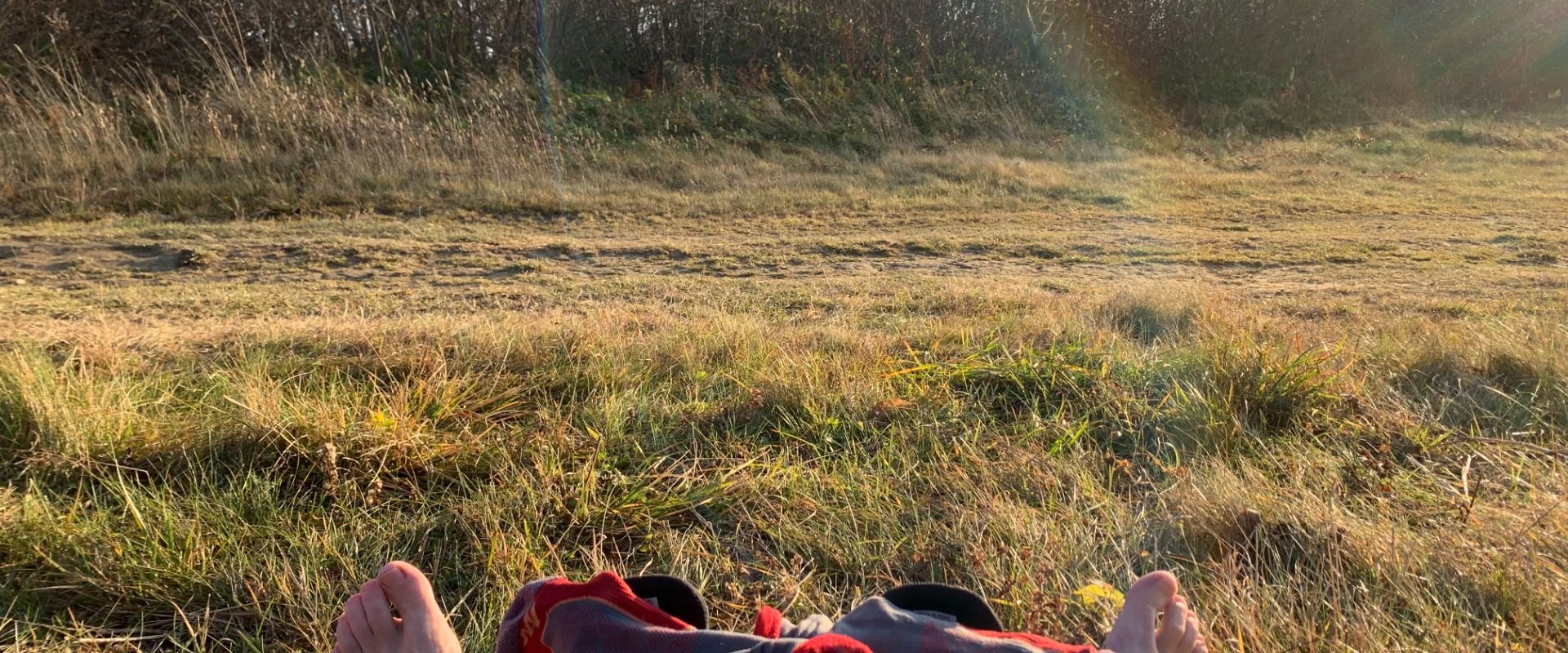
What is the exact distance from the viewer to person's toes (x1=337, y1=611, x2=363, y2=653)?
155 cm

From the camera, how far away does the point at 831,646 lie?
122 cm

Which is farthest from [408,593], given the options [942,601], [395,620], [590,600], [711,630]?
[942,601]

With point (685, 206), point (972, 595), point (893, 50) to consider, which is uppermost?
point (893, 50)

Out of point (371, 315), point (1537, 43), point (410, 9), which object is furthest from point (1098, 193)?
point (1537, 43)

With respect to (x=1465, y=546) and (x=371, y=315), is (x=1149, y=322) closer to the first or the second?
(x=1465, y=546)

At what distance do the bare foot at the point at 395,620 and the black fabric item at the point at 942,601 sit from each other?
862mm

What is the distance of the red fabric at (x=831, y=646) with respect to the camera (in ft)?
3.94

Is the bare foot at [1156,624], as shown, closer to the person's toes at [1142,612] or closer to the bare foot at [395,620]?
the person's toes at [1142,612]

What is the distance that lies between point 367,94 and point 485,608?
31.8 feet

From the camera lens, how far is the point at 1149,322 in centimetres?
378

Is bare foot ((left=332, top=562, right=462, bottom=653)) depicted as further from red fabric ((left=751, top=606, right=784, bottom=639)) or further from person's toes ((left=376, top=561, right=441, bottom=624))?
red fabric ((left=751, top=606, right=784, bottom=639))

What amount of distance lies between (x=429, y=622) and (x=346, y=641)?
0.48 feet

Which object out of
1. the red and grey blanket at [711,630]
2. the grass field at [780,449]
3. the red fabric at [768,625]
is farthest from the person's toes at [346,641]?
the red fabric at [768,625]

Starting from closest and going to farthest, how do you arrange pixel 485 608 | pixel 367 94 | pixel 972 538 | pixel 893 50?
1. pixel 485 608
2. pixel 972 538
3. pixel 367 94
4. pixel 893 50
